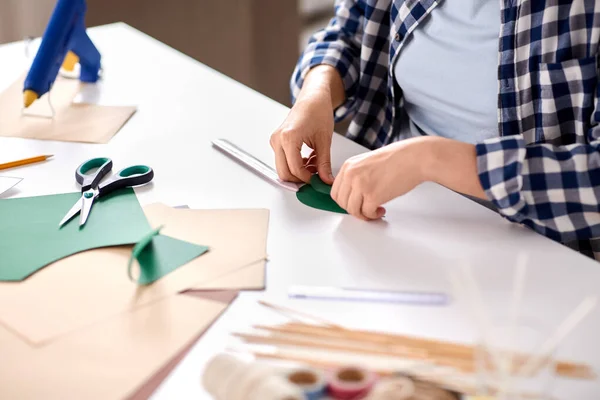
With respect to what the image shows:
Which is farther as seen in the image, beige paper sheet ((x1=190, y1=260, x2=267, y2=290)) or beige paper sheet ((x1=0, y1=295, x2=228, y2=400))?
beige paper sheet ((x1=190, y1=260, x2=267, y2=290))

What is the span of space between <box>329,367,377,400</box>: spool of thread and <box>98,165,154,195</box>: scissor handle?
1.51 feet

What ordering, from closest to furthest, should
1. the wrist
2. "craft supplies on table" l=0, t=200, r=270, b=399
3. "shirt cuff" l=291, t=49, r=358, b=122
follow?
"craft supplies on table" l=0, t=200, r=270, b=399, the wrist, "shirt cuff" l=291, t=49, r=358, b=122

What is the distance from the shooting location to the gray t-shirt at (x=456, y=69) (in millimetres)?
1009

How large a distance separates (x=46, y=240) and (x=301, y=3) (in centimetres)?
200

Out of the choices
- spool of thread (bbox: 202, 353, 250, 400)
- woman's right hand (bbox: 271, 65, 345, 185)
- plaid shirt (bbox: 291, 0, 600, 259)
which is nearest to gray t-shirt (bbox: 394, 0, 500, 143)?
plaid shirt (bbox: 291, 0, 600, 259)

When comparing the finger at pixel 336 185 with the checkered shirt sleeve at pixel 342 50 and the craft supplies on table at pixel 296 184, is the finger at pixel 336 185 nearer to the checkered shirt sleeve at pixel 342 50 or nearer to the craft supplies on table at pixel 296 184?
the craft supplies on table at pixel 296 184

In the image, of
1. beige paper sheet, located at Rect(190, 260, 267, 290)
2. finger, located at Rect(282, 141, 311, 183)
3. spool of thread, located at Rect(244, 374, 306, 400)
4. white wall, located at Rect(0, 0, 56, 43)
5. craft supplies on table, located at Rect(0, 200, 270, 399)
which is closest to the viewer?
spool of thread, located at Rect(244, 374, 306, 400)

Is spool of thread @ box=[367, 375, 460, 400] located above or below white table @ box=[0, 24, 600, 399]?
above

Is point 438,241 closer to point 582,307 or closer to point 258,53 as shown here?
point 582,307

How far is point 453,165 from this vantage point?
81 cm

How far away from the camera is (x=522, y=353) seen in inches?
20.6

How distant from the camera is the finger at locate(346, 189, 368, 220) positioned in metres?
0.83

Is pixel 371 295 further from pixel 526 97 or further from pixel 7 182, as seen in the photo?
pixel 7 182

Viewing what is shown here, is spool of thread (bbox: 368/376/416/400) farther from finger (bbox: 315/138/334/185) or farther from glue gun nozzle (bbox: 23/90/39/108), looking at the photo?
glue gun nozzle (bbox: 23/90/39/108)
